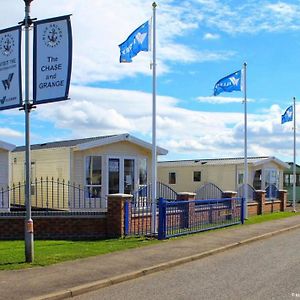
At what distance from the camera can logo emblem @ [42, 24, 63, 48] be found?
10.7 meters

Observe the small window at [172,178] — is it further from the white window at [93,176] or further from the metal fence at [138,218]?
the metal fence at [138,218]

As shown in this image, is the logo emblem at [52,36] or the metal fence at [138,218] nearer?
the logo emblem at [52,36]

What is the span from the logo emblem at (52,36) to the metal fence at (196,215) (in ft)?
20.9

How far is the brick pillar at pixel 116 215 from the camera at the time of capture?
15.3 meters

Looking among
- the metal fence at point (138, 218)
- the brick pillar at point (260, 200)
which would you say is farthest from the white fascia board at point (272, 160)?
the metal fence at point (138, 218)

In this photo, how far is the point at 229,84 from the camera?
2272cm

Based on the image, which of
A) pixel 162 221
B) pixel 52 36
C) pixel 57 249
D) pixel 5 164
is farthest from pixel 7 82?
pixel 5 164

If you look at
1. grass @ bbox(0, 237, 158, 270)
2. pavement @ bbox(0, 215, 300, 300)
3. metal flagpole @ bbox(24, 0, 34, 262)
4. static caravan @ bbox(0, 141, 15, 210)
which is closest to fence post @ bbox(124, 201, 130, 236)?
grass @ bbox(0, 237, 158, 270)

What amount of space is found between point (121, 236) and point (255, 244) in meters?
4.02

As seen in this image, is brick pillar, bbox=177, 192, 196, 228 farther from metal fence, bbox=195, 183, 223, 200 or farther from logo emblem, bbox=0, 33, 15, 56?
metal fence, bbox=195, 183, 223, 200

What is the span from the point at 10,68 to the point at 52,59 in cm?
107

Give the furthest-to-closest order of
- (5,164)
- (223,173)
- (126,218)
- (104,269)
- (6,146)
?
(223,173)
(5,164)
(6,146)
(126,218)
(104,269)

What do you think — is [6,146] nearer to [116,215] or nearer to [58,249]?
[116,215]

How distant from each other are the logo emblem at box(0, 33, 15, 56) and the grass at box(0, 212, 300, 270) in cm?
442
